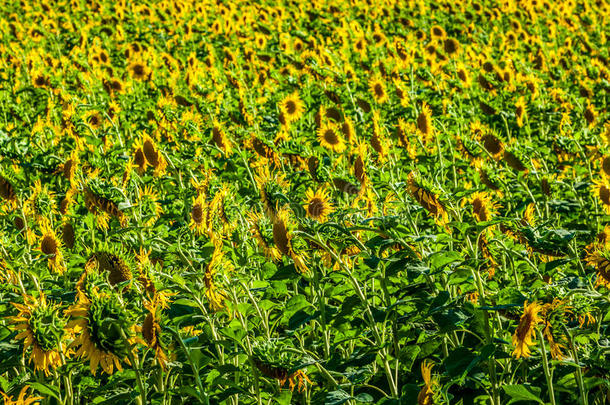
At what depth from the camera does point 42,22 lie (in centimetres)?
964

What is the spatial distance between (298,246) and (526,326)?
2.54 ft

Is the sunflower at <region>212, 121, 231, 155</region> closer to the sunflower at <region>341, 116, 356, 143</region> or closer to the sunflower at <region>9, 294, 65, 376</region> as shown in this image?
the sunflower at <region>341, 116, 356, 143</region>

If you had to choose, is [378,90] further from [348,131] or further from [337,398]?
[337,398]

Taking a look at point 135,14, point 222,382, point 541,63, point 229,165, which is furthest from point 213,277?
point 135,14

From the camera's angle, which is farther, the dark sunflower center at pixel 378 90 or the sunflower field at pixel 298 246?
the dark sunflower center at pixel 378 90

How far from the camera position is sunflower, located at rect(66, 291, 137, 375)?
5.65 feet

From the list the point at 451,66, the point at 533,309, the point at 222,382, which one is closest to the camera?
the point at 533,309

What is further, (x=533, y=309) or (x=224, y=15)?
(x=224, y=15)

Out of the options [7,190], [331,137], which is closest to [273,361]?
[7,190]

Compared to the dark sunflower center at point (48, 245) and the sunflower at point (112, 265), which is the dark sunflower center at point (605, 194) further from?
the dark sunflower center at point (48, 245)

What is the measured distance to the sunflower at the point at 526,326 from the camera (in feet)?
6.14

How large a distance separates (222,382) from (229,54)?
560 cm

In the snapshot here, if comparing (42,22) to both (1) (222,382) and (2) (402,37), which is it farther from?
(1) (222,382)

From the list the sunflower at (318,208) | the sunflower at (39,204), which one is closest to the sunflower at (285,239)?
the sunflower at (318,208)
